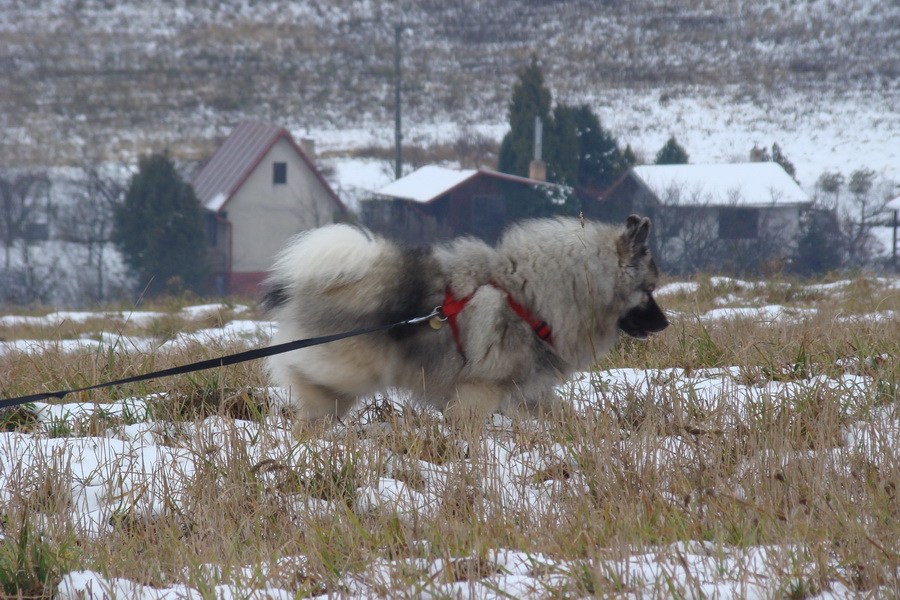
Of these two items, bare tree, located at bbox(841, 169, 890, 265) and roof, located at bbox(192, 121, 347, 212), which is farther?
roof, located at bbox(192, 121, 347, 212)

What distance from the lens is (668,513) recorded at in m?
2.96

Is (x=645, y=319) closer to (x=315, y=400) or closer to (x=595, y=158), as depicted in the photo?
(x=315, y=400)

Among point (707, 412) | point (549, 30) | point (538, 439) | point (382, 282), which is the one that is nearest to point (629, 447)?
point (538, 439)

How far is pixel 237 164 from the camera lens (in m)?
37.2

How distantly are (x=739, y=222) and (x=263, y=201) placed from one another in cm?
2050

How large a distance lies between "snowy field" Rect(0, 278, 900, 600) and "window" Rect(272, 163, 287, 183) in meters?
32.2

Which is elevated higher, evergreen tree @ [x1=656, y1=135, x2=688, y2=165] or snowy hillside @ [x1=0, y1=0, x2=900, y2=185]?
snowy hillside @ [x1=0, y1=0, x2=900, y2=185]

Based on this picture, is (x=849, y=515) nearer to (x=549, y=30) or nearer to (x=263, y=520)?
(x=263, y=520)

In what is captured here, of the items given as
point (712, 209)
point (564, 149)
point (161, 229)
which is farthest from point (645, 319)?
point (564, 149)

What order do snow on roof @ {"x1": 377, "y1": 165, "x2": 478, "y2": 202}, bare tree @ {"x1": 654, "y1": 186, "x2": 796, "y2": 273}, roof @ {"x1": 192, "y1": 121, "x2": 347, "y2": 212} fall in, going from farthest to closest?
roof @ {"x1": 192, "y1": 121, "x2": 347, "y2": 212} → snow on roof @ {"x1": 377, "y1": 165, "x2": 478, "y2": 202} → bare tree @ {"x1": 654, "y1": 186, "x2": 796, "y2": 273}

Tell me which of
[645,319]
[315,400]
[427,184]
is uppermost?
[427,184]

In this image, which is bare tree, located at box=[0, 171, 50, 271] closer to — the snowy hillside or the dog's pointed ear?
the snowy hillside

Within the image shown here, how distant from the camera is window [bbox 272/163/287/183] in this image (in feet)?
120

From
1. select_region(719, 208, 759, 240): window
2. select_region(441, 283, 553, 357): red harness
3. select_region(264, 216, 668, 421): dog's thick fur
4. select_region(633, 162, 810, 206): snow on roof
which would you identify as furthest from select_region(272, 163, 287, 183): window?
select_region(441, 283, 553, 357): red harness
